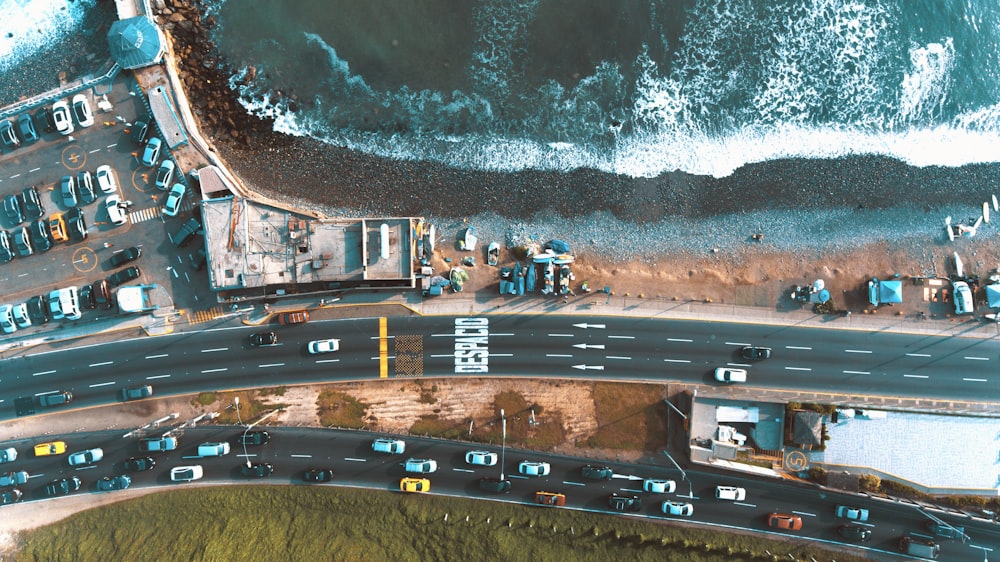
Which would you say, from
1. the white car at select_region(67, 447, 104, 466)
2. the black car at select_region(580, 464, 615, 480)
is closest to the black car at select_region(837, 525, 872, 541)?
the black car at select_region(580, 464, 615, 480)

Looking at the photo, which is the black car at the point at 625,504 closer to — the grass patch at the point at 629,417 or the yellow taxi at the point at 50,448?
the grass patch at the point at 629,417

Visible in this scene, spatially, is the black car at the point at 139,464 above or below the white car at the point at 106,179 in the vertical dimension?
below

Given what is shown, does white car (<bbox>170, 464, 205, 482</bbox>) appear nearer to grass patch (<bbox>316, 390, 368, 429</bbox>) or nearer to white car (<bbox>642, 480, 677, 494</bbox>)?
grass patch (<bbox>316, 390, 368, 429</bbox>)

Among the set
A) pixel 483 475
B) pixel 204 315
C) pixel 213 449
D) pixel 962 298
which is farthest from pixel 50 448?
pixel 962 298

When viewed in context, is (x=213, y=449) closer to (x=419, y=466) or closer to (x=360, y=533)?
(x=360, y=533)

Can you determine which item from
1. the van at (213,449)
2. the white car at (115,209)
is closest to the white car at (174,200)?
the white car at (115,209)
